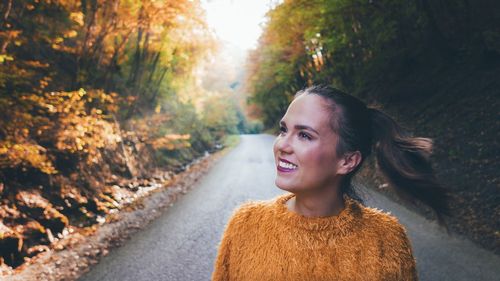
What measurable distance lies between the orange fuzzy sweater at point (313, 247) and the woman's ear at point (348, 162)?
18 cm

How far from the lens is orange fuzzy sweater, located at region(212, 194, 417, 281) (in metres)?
1.42

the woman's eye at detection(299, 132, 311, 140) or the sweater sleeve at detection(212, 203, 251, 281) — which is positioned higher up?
the woman's eye at detection(299, 132, 311, 140)

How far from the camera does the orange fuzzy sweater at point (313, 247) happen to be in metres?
1.42

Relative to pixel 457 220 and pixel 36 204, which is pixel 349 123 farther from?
pixel 36 204

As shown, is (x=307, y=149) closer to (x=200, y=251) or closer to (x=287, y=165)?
(x=287, y=165)

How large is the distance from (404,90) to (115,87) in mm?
9291

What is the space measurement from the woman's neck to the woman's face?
0.06 metres

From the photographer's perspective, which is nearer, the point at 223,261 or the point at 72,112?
the point at 223,261

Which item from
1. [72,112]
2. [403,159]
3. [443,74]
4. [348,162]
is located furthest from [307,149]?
[443,74]

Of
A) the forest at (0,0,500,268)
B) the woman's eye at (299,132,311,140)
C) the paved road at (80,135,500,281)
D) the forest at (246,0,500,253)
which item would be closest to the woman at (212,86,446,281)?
the woman's eye at (299,132,311,140)

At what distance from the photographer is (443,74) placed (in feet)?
31.1

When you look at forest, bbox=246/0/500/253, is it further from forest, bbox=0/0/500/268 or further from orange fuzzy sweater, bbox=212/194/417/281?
orange fuzzy sweater, bbox=212/194/417/281

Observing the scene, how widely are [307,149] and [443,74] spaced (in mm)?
9792

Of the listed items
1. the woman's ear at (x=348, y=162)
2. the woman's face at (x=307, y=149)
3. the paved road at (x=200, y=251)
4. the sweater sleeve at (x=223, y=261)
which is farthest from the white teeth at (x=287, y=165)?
the paved road at (x=200, y=251)
